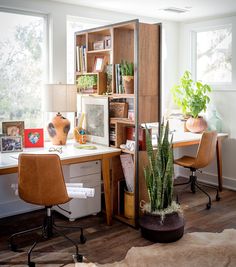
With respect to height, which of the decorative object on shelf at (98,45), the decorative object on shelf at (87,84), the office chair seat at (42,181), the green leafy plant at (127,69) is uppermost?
the decorative object on shelf at (98,45)

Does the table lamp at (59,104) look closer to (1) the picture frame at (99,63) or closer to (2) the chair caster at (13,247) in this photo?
(1) the picture frame at (99,63)

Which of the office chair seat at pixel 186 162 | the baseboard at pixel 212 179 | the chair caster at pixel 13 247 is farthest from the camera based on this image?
the baseboard at pixel 212 179

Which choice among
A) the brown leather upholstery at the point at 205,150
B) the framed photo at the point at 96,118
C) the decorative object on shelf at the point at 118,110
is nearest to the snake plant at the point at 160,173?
the decorative object on shelf at the point at 118,110

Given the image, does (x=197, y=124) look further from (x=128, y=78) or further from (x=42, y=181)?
(x=42, y=181)

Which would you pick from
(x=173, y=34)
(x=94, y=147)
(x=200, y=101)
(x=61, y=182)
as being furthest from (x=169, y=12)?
(x=61, y=182)

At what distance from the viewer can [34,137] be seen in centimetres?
391

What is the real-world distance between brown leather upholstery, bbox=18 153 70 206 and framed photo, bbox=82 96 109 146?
1.08 m

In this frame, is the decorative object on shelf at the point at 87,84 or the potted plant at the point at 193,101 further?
the potted plant at the point at 193,101

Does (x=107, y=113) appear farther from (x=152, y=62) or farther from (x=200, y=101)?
(x=200, y=101)

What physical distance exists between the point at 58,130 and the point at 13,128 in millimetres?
452

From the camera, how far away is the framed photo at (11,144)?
367cm

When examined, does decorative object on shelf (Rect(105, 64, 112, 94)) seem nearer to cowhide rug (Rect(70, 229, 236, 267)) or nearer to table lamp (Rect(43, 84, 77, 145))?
table lamp (Rect(43, 84, 77, 145))

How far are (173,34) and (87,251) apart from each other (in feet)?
11.5

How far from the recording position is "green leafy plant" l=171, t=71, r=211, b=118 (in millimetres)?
4844
